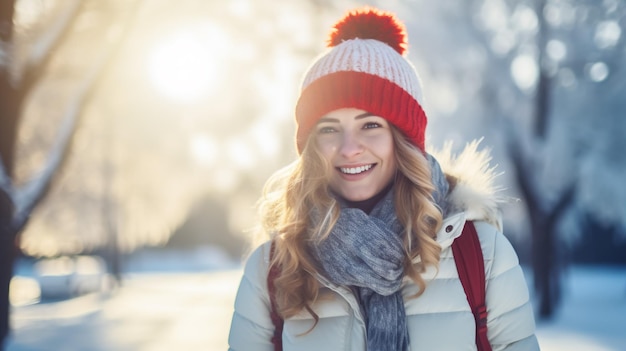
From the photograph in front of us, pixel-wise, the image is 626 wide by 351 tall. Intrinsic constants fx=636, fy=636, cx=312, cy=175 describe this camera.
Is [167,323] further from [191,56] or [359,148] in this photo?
[359,148]

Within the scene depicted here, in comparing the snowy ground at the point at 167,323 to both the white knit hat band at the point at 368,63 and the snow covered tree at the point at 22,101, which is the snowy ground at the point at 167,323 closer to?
the snow covered tree at the point at 22,101

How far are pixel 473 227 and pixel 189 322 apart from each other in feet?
32.2

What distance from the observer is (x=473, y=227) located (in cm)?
256

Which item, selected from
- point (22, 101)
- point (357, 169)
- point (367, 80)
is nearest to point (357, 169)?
point (357, 169)

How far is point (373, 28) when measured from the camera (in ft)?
9.29

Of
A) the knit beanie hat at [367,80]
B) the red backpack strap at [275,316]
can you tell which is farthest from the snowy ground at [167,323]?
the knit beanie hat at [367,80]

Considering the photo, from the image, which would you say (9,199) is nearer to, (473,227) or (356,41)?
(356,41)

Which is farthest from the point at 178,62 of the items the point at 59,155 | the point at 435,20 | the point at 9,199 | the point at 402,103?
the point at 402,103

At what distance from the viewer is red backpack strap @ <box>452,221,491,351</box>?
7.85 feet

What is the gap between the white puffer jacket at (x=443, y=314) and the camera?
239cm

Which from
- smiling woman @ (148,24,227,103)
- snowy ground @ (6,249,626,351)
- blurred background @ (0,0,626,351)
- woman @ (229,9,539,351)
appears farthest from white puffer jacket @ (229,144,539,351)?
smiling woman @ (148,24,227,103)

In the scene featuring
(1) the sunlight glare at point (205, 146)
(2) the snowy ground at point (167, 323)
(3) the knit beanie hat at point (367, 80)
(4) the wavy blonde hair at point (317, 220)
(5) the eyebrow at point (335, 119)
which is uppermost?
(1) the sunlight glare at point (205, 146)

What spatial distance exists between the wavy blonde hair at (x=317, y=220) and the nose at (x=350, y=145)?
0.11 meters

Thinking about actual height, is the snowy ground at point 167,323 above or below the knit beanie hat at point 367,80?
below
